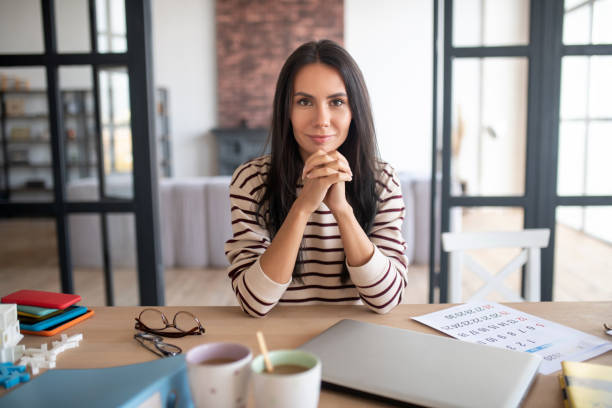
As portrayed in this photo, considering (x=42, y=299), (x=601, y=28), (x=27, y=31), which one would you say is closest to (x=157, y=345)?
(x=42, y=299)

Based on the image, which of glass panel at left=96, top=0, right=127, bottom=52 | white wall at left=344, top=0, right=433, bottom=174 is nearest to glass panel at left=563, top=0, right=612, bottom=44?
glass panel at left=96, top=0, right=127, bottom=52

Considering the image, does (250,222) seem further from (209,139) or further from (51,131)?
(209,139)

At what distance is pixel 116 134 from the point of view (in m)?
2.21

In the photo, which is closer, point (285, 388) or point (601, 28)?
point (285, 388)

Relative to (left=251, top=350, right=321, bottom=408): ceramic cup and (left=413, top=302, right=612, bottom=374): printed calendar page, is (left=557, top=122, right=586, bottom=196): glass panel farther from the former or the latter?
(left=251, top=350, right=321, bottom=408): ceramic cup

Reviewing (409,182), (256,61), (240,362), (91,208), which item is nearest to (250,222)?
(240,362)

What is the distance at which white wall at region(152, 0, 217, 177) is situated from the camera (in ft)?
22.5

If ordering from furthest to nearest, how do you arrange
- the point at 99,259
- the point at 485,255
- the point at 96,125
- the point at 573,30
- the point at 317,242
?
1. the point at 485,255
2. the point at 99,259
3. the point at 96,125
4. the point at 573,30
5. the point at 317,242

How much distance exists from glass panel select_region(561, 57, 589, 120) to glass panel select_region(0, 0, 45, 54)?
1.92 m

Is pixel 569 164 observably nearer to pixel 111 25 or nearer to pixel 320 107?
pixel 320 107

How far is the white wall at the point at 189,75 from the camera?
6.87 m

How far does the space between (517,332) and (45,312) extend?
2.87ft

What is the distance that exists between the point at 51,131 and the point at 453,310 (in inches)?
61.2

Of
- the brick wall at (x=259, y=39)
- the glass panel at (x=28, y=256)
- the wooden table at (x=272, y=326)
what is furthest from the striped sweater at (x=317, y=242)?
the brick wall at (x=259, y=39)
